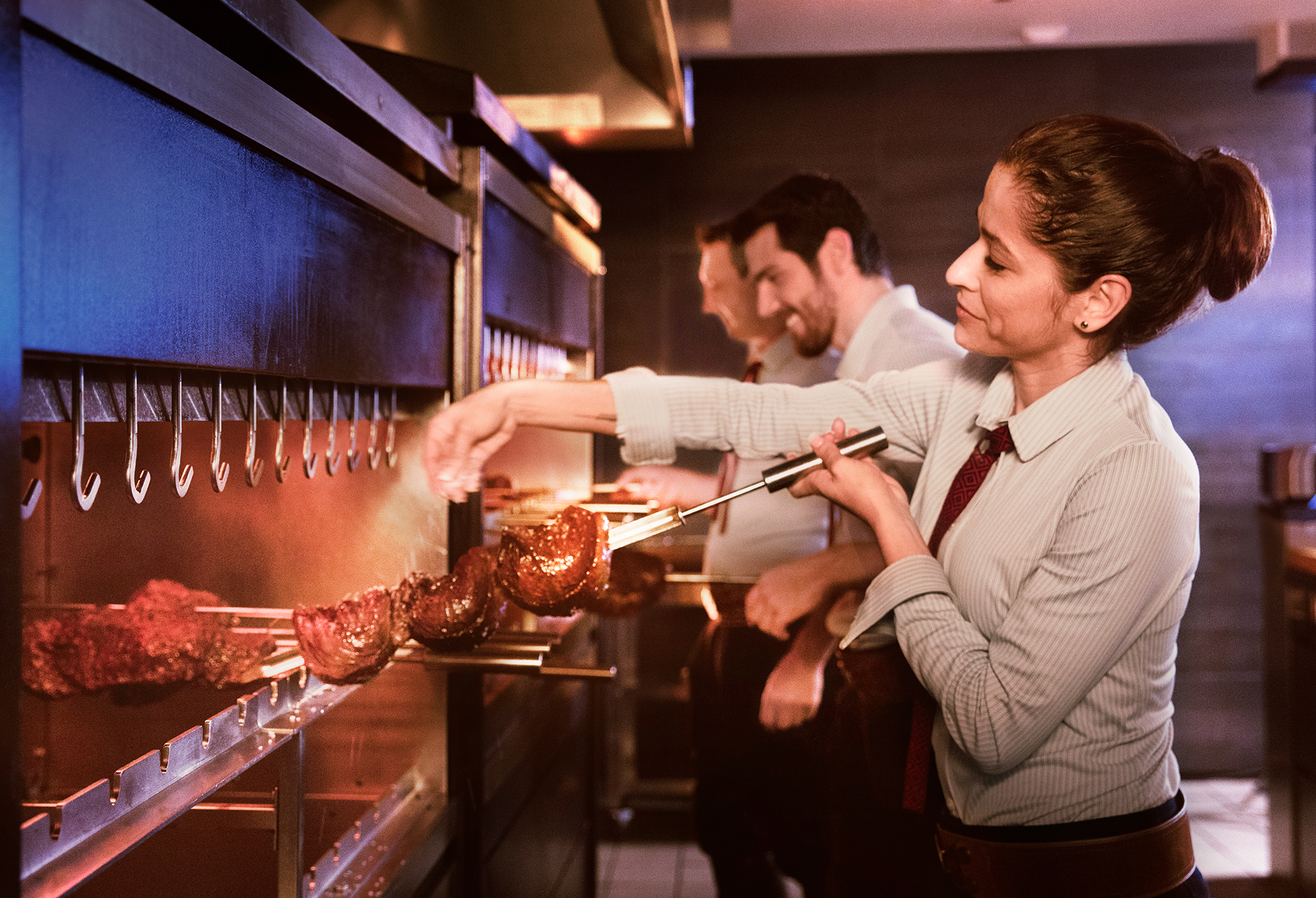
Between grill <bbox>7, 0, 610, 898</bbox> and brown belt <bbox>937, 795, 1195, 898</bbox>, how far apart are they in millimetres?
492

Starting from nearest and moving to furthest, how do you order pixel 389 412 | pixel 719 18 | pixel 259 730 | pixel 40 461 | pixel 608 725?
1. pixel 259 730
2. pixel 40 461
3. pixel 389 412
4. pixel 719 18
5. pixel 608 725

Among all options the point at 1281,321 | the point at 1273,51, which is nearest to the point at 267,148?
the point at 1273,51

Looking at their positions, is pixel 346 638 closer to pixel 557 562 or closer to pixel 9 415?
pixel 557 562

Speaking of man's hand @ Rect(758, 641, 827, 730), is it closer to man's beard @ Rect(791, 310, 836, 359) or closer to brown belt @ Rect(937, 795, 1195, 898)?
brown belt @ Rect(937, 795, 1195, 898)

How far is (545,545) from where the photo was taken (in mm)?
1164

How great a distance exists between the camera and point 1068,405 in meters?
0.99

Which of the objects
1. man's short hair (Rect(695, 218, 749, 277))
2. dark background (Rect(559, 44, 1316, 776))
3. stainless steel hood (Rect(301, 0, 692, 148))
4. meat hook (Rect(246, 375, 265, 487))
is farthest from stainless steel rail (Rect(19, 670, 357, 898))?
dark background (Rect(559, 44, 1316, 776))

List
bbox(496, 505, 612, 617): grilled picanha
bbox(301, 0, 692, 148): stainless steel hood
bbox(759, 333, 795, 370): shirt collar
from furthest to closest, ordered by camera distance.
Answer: bbox(301, 0, 692, 148): stainless steel hood, bbox(759, 333, 795, 370): shirt collar, bbox(496, 505, 612, 617): grilled picanha

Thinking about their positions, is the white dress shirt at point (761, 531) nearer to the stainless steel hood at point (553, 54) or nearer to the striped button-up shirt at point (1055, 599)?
the striped button-up shirt at point (1055, 599)

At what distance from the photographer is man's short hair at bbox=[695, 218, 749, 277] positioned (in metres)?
1.34

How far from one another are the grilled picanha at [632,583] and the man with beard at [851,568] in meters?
0.22

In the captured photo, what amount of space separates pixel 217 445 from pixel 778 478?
59 cm

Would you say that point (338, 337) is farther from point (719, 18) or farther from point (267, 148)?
point (719, 18)

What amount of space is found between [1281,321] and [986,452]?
2909 mm
